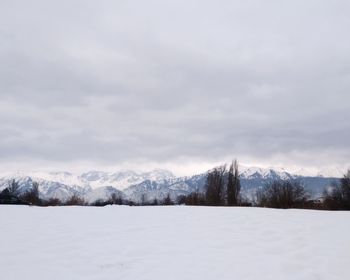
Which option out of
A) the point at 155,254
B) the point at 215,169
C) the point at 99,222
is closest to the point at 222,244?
the point at 155,254

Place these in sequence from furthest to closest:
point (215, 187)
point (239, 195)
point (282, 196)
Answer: point (215, 187)
point (239, 195)
point (282, 196)

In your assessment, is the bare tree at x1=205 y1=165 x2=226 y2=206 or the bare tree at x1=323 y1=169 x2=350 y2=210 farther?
the bare tree at x1=205 y1=165 x2=226 y2=206

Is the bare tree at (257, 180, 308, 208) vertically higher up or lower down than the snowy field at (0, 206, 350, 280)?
higher up

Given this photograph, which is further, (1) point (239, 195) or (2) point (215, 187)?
(2) point (215, 187)

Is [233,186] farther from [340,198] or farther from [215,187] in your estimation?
[340,198]

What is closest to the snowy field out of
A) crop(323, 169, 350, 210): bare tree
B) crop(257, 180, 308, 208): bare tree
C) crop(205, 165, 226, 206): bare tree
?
crop(257, 180, 308, 208): bare tree

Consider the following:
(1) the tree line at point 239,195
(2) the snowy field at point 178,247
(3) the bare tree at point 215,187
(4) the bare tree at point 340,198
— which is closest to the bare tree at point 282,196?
(1) the tree line at point 239,195

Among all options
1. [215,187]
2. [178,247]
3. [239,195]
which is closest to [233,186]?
[239,195]

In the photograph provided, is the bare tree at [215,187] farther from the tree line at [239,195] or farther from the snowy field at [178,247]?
the snowy field at [178,247]

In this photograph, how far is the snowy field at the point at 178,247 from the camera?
8.73 meters

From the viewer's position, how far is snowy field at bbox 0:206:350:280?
873 cm

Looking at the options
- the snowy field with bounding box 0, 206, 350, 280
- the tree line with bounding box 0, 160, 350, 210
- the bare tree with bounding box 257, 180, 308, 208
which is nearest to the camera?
the snowy field with bounding box 0, 206, 350, 280

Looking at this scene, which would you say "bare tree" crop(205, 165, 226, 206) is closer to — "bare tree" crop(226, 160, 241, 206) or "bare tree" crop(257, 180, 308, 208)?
"bare tree" crop(226, 160, 241, 206)

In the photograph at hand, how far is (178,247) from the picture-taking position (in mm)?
10828
